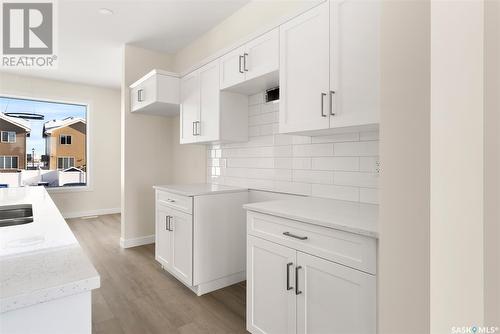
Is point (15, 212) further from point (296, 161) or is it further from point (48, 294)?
point (296, 161)

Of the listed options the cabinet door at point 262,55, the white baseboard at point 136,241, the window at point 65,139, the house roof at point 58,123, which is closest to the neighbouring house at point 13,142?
the house roof at point 58,123

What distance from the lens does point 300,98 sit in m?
1.86

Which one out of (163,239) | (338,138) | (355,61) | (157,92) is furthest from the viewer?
(157,92)

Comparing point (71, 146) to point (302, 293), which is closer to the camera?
point (302, 293)

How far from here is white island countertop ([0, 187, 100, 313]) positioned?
59 cm

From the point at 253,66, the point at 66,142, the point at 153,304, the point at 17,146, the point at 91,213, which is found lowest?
the point at 153,304

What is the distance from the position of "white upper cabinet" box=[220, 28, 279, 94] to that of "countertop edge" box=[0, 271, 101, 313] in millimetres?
1806

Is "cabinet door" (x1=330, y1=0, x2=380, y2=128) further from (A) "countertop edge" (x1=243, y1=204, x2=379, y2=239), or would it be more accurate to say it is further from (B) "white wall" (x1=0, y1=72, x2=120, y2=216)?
(B) "white wall" (x1=0, y1=72, x2=120, y2=216)

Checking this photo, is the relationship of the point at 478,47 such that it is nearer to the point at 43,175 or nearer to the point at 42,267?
the point at 42,267

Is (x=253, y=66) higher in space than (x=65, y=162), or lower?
higher

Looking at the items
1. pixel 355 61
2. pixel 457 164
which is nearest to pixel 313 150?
pixel 355 61

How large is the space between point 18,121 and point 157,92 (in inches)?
155

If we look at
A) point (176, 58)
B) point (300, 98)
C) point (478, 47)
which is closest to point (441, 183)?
point (478, 47)

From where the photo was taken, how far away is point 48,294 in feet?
1.97
